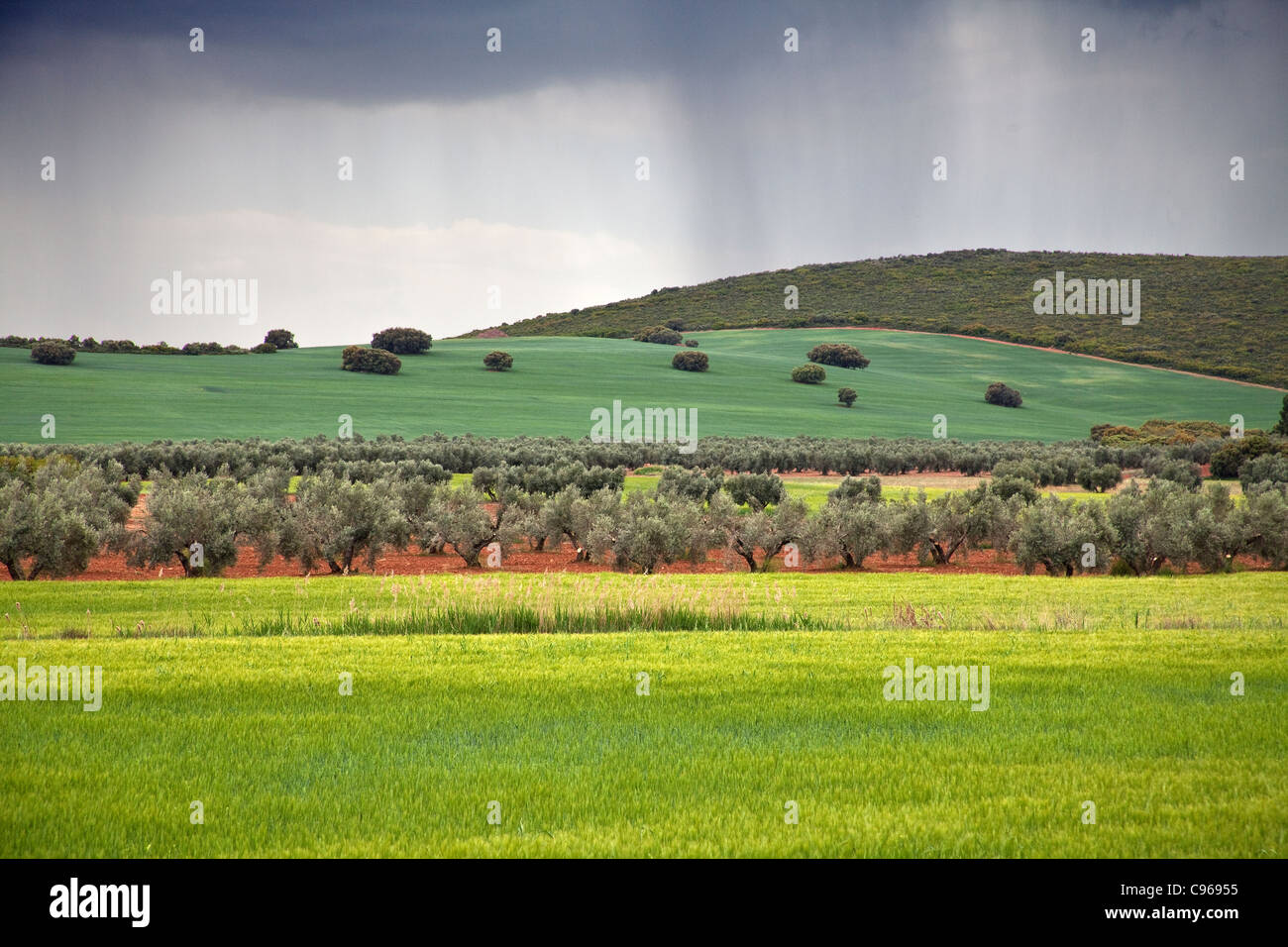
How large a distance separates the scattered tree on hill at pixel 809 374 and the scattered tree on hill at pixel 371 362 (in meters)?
43.0

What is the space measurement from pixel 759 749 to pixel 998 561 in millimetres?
23780

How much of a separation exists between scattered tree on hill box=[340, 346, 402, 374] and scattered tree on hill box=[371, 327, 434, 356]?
10.1 m

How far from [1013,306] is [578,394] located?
8481 centimetres

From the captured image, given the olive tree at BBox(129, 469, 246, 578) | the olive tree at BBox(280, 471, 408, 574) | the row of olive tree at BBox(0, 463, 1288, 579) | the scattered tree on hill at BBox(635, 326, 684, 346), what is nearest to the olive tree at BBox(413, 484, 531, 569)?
the row of olive tree at BBox(0, 463, 1288, 579)

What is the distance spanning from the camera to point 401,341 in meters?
110

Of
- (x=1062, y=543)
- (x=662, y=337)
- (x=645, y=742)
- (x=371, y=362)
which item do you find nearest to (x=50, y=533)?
(x=645, y=742)

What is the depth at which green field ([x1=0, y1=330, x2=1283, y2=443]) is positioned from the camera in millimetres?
74312

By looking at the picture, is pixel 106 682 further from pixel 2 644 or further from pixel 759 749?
pixel 759 749

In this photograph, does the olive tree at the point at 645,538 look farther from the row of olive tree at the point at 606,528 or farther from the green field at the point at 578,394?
the green field at the point at 578,394

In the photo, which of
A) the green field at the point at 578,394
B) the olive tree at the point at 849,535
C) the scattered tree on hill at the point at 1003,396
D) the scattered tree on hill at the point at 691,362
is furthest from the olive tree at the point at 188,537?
the scattered tree on hill at the point at 1003,396

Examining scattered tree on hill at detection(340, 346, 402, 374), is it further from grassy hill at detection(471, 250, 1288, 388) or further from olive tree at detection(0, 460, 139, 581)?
olive tree at detection(0, 460, 139, 581)
